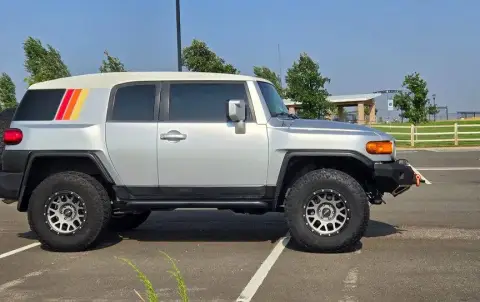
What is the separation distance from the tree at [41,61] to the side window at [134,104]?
67.3ft

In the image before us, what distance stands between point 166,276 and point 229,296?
878 millimetres

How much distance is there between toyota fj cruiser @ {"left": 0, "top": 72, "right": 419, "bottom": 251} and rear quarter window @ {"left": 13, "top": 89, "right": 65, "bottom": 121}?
0.01m

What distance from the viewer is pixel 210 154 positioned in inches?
244

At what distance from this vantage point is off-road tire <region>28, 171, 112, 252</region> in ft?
20.6

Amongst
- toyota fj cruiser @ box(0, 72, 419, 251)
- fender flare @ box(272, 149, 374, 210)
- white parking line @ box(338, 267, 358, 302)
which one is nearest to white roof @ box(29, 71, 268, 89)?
toyota fj cruiser @ box(0, 72, 419, 251)

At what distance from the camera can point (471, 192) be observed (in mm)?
10828

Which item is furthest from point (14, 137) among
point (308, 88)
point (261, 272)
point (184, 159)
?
point (308, 88)

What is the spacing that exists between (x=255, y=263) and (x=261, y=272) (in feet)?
1.22

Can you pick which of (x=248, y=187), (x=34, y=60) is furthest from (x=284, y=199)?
(x=34, y=60)

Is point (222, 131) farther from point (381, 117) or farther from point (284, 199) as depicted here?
point (381, 117)

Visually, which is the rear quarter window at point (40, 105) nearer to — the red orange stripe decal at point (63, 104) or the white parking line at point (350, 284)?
the red orange stripe decal at point (63, 104)

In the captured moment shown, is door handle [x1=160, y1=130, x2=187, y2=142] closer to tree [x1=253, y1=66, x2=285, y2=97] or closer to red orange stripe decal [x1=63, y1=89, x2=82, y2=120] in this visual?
red orange stripe decal [x1=63, y1=89, x2=82, y2=120]

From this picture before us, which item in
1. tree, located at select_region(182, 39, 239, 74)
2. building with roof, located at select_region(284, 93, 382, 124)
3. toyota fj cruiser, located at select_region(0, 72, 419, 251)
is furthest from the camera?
building with roof, located at select_region(284, 93, 382, 124)

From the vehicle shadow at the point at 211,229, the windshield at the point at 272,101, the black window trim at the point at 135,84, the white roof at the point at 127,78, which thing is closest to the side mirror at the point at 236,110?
the windshield at the point at 272,101
